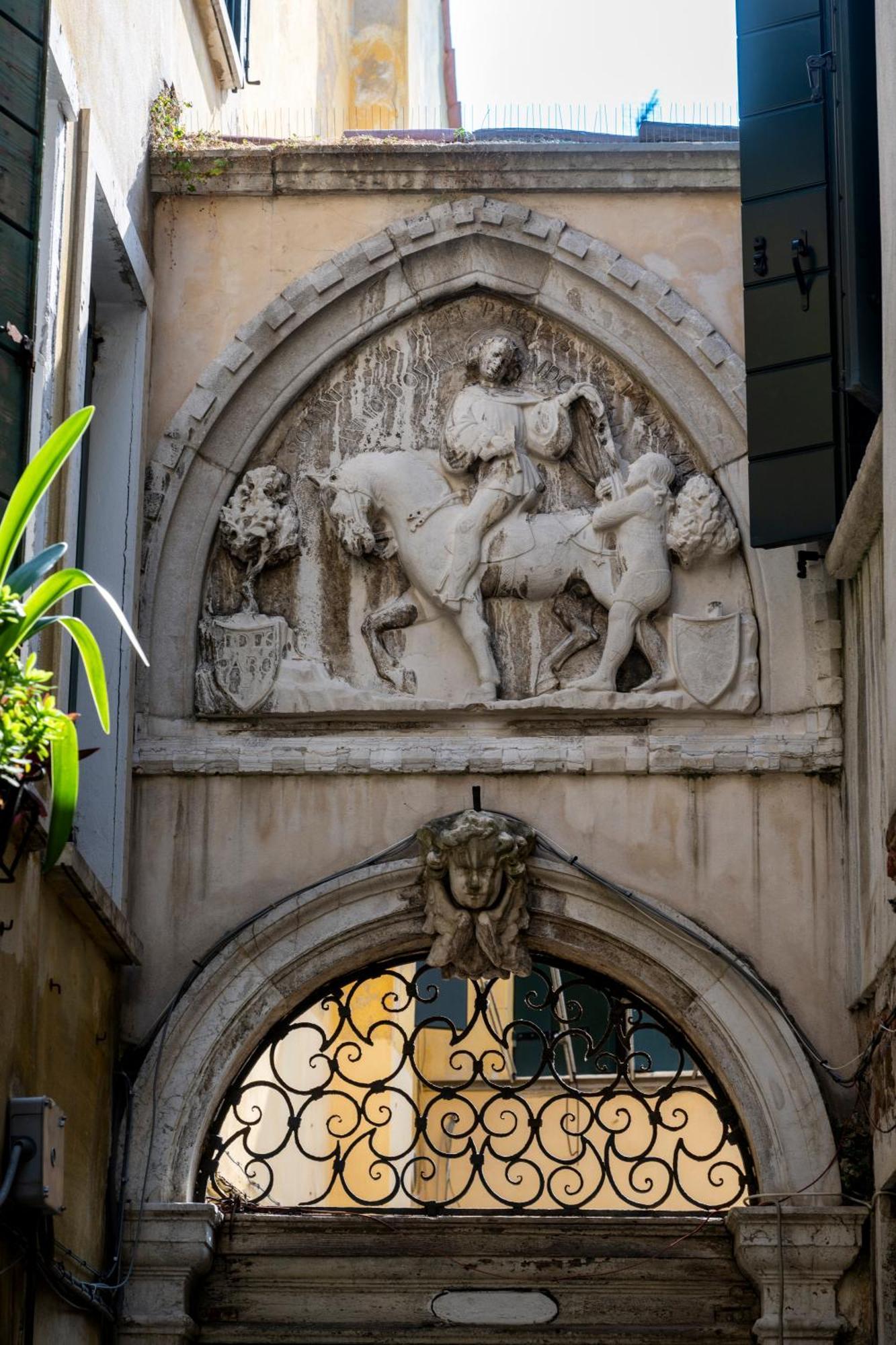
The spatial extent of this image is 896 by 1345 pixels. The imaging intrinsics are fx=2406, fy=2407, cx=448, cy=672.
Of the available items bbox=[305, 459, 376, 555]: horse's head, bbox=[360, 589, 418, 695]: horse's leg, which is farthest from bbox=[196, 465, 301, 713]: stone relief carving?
bbox=[360, 589, 418, 695]: horse's leg

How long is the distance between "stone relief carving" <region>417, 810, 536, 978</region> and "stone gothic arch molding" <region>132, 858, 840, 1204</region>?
0.10 m

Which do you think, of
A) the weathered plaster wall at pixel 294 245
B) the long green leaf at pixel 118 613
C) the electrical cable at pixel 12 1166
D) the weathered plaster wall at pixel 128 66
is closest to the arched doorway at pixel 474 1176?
the electrical cable at pixel 12 1166

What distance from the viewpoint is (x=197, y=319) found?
9.62 meters

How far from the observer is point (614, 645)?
9.15 meters

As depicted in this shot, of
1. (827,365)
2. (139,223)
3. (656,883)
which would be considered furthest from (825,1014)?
(139,223)

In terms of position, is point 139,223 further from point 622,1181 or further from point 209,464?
point 622,1181

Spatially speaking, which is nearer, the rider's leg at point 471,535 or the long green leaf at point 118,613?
the long green leaf at point 118,613

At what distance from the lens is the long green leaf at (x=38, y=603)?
6.24 m

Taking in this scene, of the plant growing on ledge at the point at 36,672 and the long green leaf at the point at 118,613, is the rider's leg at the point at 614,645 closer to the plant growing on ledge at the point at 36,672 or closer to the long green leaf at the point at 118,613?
the long green leaf at the point at 118,613

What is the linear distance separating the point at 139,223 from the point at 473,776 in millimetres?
2568

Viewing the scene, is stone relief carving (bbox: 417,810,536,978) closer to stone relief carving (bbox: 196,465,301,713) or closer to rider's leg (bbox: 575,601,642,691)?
rider's leg (bbox: 575,601,642,691)

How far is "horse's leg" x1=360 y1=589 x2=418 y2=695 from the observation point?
30.3ft

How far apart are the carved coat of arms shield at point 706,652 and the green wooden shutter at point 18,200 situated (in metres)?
2.86

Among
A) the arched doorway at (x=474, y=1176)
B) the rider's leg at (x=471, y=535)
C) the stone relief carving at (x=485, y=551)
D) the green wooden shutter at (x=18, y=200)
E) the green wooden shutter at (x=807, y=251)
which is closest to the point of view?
the green wooden shutter at (x=18, y=200)
